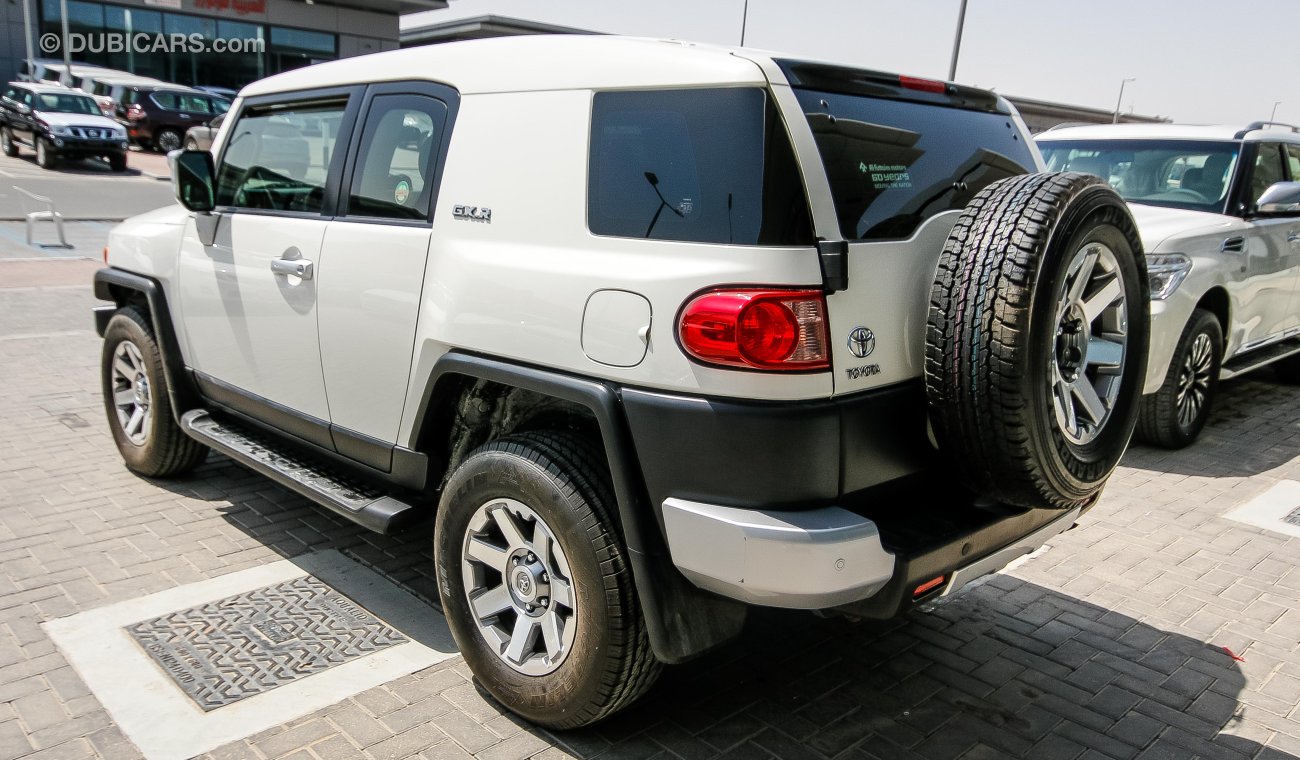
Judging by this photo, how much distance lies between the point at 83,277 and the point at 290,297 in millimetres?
8652

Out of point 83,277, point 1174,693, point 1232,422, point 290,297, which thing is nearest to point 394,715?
point 290,297

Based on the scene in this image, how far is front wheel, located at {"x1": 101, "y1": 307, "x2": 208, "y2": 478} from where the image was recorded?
4.75 metres

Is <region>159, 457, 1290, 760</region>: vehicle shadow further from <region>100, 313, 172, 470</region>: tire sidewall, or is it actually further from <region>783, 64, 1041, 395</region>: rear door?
<region>100, 313, 172, 470</region>: tire sidewall

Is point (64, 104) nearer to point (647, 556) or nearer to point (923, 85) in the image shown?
point (923, 85)

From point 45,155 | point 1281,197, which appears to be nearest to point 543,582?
point 1281,197

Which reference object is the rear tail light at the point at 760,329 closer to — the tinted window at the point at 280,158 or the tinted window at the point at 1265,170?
the tinted window at the point at 280,158

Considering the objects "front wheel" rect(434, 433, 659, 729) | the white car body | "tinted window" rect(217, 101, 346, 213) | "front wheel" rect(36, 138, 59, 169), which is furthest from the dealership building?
"front wheel" rect(434, 433, 659, 729)

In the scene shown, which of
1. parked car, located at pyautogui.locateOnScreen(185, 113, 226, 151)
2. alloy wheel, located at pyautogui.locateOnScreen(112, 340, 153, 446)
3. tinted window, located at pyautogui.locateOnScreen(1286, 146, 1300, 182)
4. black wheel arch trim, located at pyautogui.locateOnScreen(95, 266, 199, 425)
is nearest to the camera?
black wheel arch trim, located at pyautogui.locateOnScreen(95, 266, 199, 425)

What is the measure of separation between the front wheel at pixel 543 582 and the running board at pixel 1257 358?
218 inches

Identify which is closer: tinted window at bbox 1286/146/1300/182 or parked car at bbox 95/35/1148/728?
parked car at bbox 95/35/1148/728

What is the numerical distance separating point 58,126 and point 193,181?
2153 centimetres

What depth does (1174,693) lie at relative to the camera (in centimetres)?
337

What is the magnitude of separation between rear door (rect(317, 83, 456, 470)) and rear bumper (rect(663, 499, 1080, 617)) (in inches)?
51.4

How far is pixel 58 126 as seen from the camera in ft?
72.0
